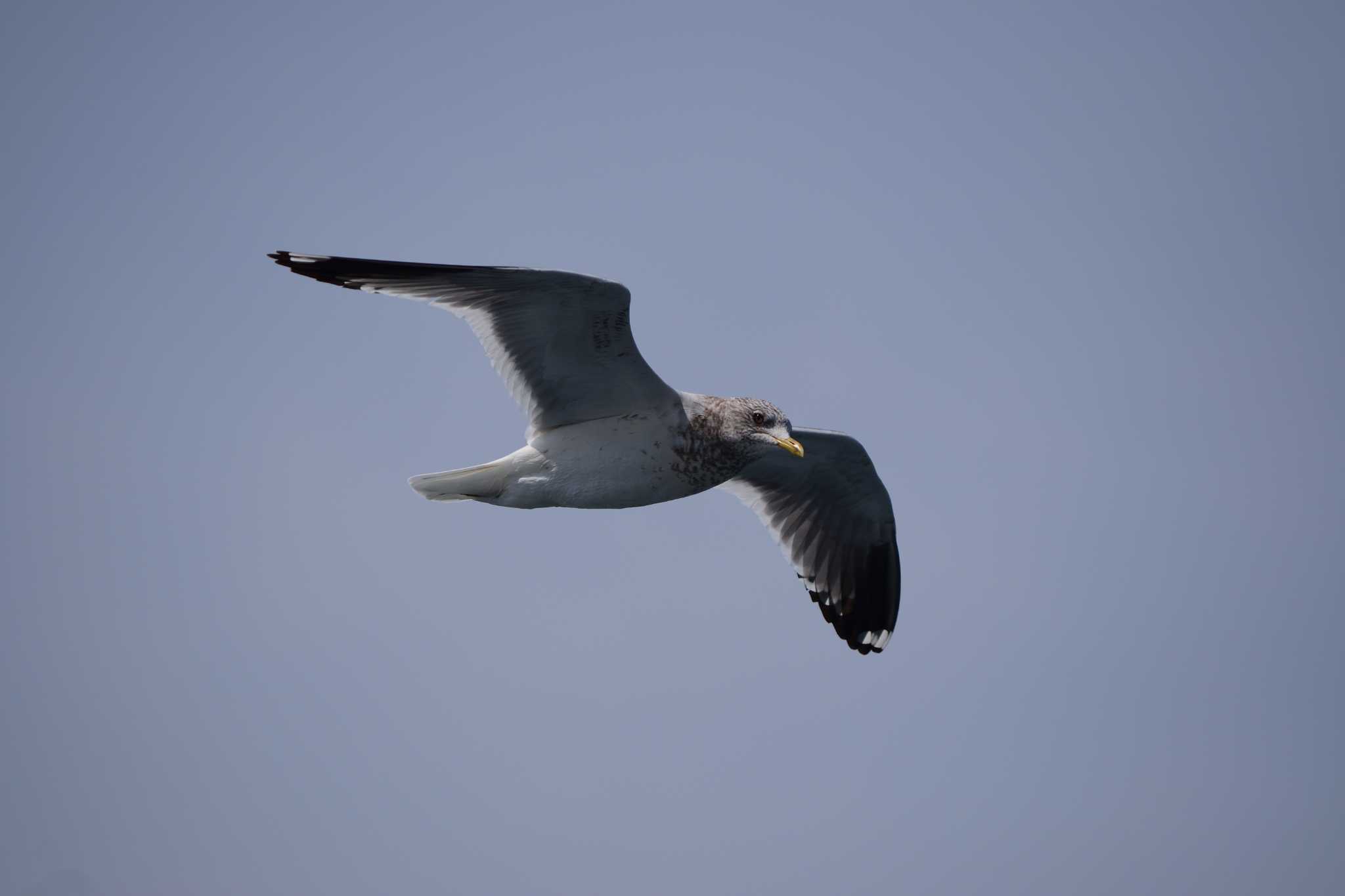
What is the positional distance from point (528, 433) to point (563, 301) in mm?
841

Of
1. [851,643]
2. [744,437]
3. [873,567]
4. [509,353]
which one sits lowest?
[851,643]

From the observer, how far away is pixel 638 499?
5.89 meters

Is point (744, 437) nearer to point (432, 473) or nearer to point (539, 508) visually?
point (539, 508)

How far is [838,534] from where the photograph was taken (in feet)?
24.2

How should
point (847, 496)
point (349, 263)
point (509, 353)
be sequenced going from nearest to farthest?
point (349, 263) → point (509, 353) → point (847, 496)

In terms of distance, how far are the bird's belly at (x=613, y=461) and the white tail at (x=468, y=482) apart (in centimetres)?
22

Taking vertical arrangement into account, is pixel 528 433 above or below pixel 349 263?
below

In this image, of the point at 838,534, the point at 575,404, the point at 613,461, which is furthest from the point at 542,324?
the point at 838,534

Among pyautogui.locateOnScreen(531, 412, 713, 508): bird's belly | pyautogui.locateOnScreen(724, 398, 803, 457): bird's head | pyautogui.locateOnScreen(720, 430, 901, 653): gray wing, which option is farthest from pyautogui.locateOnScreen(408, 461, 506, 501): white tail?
pyautogui.locateOnScreen(720, 430, 901, 653): gray wing

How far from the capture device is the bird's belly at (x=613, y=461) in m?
5.74

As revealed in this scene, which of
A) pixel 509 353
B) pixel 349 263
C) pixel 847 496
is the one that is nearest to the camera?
pixel 349 263

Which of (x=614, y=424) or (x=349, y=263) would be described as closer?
(x=349, y=263)

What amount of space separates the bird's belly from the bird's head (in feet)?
0.94

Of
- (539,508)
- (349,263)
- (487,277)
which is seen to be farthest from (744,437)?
(349,263)
